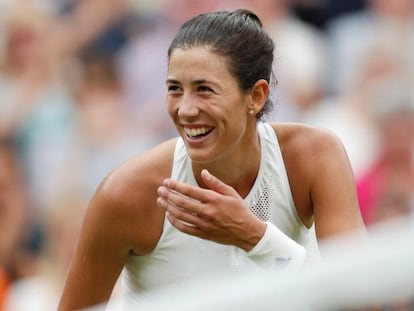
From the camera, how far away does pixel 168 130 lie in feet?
18.7

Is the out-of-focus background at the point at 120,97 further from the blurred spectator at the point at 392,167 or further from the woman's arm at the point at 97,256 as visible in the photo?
the woman's arm at the point at 97,256

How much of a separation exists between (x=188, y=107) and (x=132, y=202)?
14.4 inches

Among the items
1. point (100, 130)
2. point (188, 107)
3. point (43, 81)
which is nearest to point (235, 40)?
point (188, 107)

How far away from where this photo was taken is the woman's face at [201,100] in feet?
11.0

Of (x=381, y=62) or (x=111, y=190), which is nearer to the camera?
(x=111, y=190)

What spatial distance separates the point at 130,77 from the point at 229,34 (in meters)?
2.56

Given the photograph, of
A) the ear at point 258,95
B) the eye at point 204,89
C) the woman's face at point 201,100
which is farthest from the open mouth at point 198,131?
the ear at point 258,95

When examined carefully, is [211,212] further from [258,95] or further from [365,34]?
[365,34]

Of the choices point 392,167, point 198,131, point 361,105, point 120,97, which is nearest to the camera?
point 198,131

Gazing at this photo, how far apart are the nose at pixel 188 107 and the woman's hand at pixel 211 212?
0.16 m

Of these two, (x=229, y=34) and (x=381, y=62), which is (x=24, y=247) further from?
(x=229, y=34)

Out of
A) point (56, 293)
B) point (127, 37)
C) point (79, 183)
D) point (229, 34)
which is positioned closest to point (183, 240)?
point (229, 34)

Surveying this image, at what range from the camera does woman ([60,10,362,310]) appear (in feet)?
11.0

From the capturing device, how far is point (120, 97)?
19.5 feet
